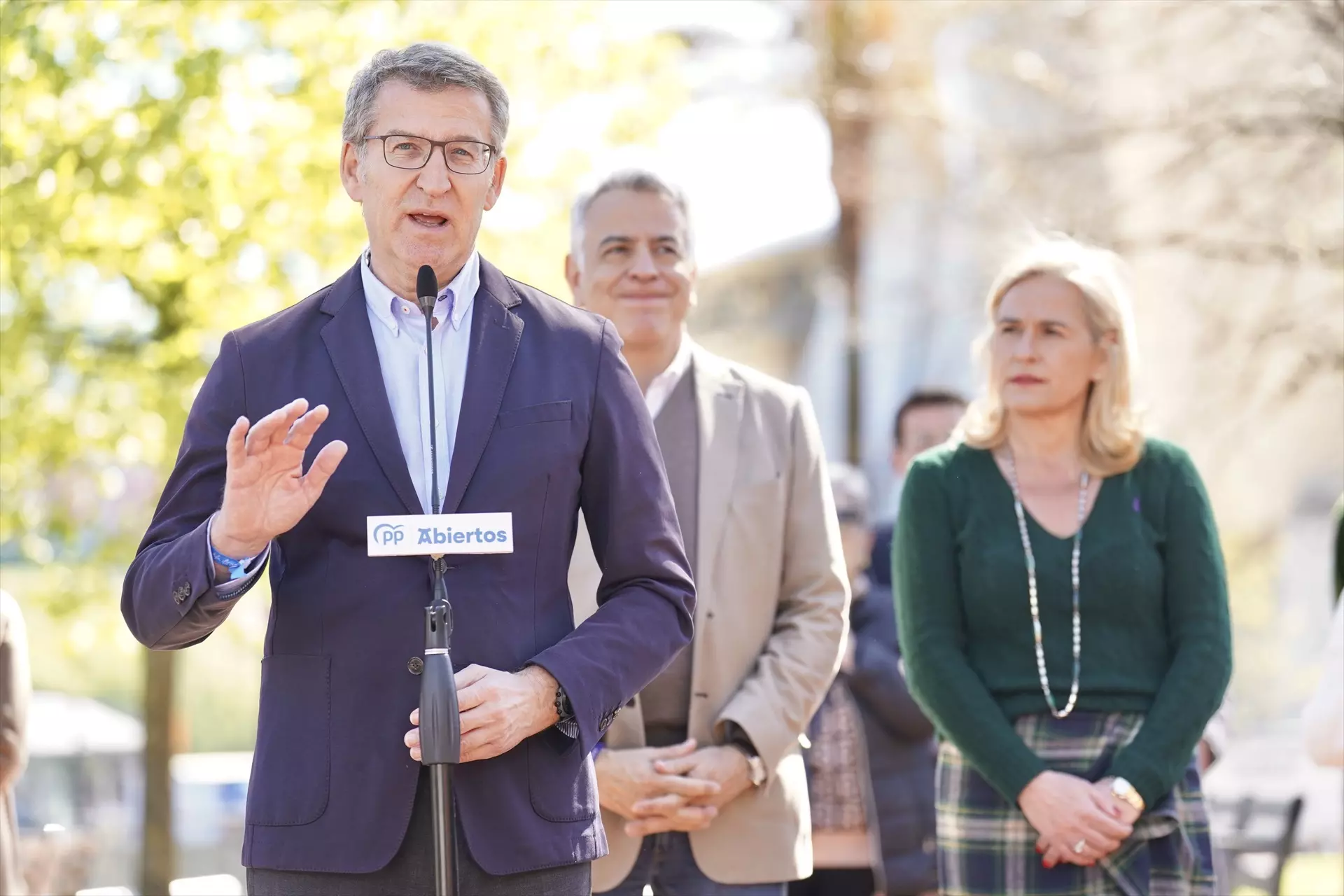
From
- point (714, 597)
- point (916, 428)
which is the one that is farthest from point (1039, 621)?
point (916, 428)

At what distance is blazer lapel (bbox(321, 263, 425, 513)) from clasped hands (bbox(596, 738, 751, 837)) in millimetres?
1531

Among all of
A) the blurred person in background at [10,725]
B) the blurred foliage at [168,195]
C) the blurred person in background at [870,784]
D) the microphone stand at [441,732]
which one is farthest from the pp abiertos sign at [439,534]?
the blurred foliage at [168,195]

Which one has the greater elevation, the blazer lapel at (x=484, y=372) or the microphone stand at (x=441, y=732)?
the blazer lapel at (x=484, y=372)

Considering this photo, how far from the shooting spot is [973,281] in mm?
17406

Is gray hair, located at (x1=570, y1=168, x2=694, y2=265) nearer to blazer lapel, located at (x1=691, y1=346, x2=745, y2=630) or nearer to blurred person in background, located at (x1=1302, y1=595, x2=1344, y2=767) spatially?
blazer lapel, located at (x1=691, y1=346, x2=745, y2=630)

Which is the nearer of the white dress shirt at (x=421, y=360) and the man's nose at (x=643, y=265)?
the white dress shirt at (x=421, y=360)

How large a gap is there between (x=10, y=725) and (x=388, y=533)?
2392 millimetres

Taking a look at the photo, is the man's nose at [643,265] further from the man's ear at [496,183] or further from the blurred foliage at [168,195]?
the blurred foliage at [168,195]

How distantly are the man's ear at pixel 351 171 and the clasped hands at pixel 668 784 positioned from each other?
1691 millimetres

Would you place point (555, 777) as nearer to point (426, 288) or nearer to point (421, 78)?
point (426, 288)

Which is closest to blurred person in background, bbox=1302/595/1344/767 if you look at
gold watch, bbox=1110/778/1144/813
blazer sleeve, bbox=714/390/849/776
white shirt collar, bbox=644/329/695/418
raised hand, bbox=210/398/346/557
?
gold watch, bbox=1110/778/1144/813

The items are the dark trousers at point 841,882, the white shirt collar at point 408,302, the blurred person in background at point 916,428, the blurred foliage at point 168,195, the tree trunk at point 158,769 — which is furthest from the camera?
the tree trunk at point 158,769

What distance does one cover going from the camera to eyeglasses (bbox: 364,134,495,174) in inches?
117

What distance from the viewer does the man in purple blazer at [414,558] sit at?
110 inches
